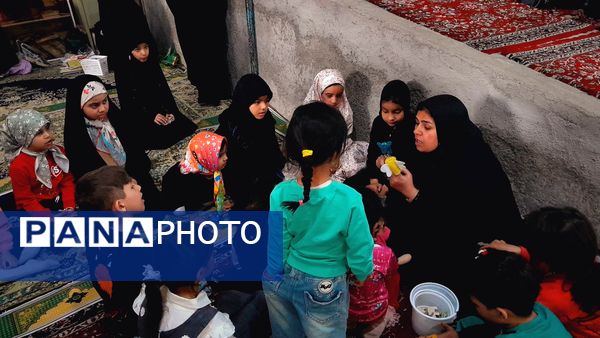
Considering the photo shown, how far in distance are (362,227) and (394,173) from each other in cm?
109

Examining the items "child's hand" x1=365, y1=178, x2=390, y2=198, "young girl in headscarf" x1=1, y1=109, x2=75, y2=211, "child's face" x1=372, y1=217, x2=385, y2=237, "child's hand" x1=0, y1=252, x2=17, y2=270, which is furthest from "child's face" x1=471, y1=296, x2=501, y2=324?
"child's hand" x1=0, y1=252, x2=17, y2=270

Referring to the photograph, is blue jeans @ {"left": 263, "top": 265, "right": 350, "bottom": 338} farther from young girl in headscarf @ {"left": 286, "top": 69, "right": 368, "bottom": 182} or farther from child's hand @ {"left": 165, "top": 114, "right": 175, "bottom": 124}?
child's hand @ {"left": 165, "top": 114, "right": 175, "bottom": 124}

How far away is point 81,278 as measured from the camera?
3027 mm

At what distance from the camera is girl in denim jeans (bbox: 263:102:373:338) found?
169 cm

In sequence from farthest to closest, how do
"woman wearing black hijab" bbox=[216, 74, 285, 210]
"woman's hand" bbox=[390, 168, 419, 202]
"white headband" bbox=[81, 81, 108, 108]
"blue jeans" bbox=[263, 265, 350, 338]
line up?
"woman wearing black hijab" bbox=[216, 74, 285, 210] < "white headband" bbox=[81, 81, 108, 108] < "woman's hand" bbox=[390, 168, 419, 202] < "blue jeans" bbox=[263, 265, 350, 338]

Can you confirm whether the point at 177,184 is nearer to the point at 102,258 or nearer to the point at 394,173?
the point at 102,258

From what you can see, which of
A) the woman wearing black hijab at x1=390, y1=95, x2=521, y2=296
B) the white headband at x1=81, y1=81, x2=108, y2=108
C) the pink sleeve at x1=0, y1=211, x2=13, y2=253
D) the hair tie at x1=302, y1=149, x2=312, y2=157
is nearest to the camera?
the hair tie at x1=302, y1=149, x2=312, y2=157

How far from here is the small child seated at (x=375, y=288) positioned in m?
2.34

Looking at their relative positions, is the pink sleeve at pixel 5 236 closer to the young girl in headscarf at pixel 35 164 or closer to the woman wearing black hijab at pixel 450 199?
the young girl in headscarf at pixel 35 164

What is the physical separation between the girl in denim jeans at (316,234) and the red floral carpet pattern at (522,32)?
6.03 feet

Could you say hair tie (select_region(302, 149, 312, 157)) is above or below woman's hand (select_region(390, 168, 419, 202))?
above

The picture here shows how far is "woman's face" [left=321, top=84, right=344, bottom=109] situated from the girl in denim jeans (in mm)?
1788

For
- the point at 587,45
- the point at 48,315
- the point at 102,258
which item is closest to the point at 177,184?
the point at 102,258

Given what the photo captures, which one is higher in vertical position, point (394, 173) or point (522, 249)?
point (394, 173)
